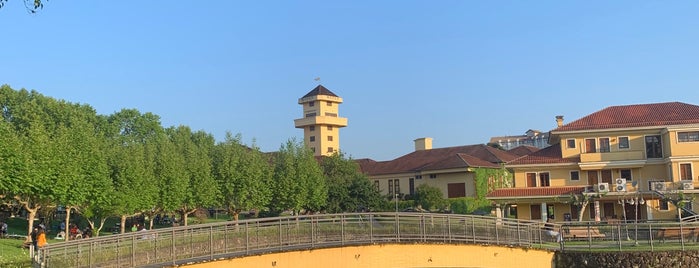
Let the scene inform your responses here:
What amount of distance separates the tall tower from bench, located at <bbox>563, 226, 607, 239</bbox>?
233ft

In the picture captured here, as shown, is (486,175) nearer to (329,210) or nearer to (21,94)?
(329,210)

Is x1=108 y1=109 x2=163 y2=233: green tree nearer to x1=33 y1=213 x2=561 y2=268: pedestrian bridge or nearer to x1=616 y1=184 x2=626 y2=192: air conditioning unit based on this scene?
x1=33 y1=213 x2=561 y2=268: pedestrian bridge

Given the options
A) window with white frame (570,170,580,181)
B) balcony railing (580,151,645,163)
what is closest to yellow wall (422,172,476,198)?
window with white frame (570,170,580,181)

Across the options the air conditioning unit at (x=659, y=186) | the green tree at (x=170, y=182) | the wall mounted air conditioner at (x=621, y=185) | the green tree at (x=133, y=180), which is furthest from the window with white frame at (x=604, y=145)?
the green tree at (x=133, y=180)

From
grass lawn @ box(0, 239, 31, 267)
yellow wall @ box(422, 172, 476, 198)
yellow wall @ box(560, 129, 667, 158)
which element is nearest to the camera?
grass lawn @ box(0, 239, 31, 267)

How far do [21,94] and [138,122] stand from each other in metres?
14.6

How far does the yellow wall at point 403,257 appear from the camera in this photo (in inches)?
979

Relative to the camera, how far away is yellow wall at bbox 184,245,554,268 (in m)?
24.9

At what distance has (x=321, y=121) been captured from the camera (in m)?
105

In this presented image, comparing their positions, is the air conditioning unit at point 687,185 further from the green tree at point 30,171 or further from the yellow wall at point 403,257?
the green tree at point 30,171

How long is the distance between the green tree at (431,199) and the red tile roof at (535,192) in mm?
4012

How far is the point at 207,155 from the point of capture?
55.9 m

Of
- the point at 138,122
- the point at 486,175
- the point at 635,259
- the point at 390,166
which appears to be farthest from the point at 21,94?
the point at 635,259

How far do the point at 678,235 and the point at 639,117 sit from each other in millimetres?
22089
